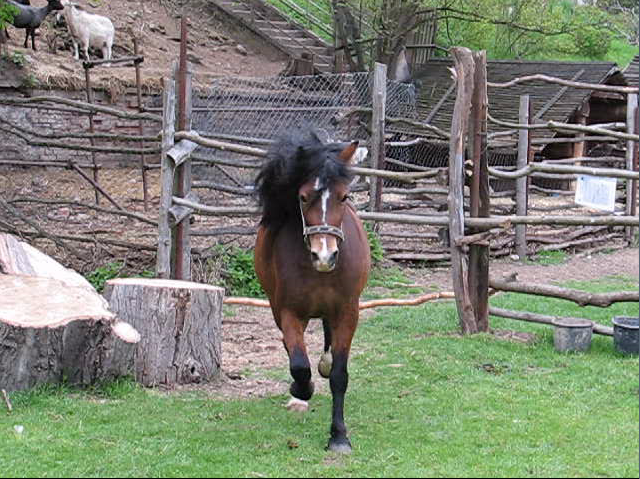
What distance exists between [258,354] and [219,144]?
1987 mm

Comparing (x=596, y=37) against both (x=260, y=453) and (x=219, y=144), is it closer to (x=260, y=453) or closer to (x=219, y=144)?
(x=219, y=144)

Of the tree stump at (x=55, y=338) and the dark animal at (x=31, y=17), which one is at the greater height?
the dark animal at (x=31, y=17)

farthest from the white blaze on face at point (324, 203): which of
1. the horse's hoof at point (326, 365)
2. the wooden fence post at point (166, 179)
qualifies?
the wooden fence post at point (166, 179)

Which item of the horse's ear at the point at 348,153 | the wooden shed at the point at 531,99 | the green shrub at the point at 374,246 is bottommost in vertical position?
the green shrub at the point at 374,246

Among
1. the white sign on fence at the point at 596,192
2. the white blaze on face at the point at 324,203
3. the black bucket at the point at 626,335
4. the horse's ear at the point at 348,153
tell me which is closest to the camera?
the white blaze on face at the point at 324,203

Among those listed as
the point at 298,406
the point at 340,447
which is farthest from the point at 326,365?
the point at 340,447

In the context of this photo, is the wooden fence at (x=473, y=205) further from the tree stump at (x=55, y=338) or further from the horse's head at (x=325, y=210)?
the horse's head at (x=325, y=210)

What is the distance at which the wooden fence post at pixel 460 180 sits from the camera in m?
6.98

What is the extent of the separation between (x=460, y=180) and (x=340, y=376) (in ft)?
9.37

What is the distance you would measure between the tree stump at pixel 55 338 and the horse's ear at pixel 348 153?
194cm

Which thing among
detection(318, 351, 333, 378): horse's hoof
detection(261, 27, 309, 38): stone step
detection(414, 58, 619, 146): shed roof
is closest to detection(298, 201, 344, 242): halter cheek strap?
detection(318, 351, 333, 378): horse's hoof

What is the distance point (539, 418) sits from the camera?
488 cm

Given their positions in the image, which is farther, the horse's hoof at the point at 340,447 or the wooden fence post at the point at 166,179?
the wooden fence post at the point at 166,179

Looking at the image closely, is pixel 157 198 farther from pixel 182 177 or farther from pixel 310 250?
pixel 310 250
